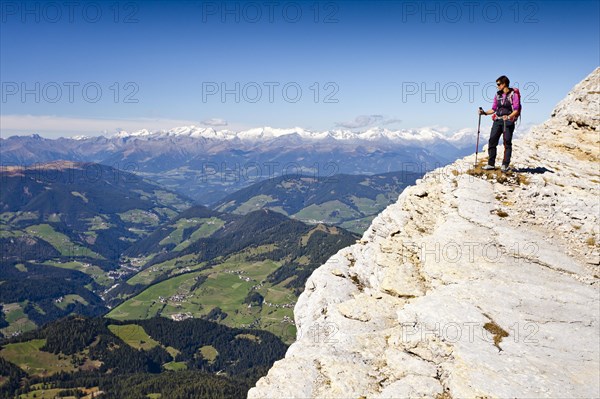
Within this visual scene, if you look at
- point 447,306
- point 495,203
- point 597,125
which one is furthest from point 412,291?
point 597,125

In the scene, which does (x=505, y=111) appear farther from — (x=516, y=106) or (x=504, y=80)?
(x=504, y=80)

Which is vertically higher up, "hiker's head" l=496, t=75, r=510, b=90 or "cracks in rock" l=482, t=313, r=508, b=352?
"hiker's head" l=496, t=75, r=510, b=90

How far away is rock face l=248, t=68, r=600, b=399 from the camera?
18.7 meters

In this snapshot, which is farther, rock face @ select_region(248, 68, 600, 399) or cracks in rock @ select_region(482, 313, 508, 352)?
cracks in rock @ select_region(482, 313, 508, 352)

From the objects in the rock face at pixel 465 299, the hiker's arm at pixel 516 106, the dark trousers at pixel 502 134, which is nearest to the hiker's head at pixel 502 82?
the hiker's arm at pixel 516 106

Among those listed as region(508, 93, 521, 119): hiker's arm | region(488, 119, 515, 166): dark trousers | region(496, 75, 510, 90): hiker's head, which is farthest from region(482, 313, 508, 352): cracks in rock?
→ region(496, 75, 510, 90): hiker's head

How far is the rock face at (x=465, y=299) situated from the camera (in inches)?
734

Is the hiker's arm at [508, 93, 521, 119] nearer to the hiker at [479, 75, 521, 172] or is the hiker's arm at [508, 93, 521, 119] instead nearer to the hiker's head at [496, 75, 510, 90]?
the hiker at [479, 75, 521, 172]

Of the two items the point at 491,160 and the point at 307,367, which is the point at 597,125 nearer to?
the point at 491,160

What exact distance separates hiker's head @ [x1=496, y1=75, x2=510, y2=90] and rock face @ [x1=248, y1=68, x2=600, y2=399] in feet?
23.8

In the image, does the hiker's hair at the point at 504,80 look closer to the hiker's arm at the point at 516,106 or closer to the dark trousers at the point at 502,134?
the hiker's arm at the point at 516,106

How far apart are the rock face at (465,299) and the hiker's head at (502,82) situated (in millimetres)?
7260

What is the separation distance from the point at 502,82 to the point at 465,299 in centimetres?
1828

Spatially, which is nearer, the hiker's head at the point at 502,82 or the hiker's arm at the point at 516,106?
the hiker's arm at the point at 516,106
